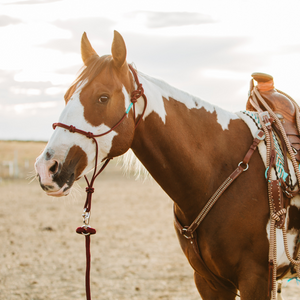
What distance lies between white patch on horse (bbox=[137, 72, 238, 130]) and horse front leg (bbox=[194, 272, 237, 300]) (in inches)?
45.2

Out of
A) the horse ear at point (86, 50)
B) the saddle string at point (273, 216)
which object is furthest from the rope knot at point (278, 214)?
the horse ear at point (86, 50)

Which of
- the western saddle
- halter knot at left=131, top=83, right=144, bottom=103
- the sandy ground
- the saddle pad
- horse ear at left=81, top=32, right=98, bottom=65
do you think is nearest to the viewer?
halter knot at left=131, top=83, right=144, bottom=103

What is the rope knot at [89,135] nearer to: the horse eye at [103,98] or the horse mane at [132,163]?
the horse eye at [103,98]

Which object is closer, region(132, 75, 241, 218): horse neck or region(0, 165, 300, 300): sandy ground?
region(132, 75, 241, 218): horse neck

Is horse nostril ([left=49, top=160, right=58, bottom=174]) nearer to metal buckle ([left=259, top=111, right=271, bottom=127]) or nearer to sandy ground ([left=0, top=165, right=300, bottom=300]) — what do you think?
sandy ground ([left=0, top=165, right=300, bottom=300])

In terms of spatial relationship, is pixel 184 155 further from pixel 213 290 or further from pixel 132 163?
pixel 213 290

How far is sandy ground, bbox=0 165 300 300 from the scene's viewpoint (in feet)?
15.7

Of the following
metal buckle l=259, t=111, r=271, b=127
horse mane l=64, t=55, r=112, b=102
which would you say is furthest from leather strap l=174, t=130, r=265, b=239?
horse mane l=64, t=55, r=112, b=102

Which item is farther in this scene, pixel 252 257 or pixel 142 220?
pixel 142 220

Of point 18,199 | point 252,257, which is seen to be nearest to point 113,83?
point 252,257

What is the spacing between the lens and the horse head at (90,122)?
5.69 feet

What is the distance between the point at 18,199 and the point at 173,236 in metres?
7.94

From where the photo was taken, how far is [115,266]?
230 inches

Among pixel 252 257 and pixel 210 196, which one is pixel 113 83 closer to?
pixel 210 196
